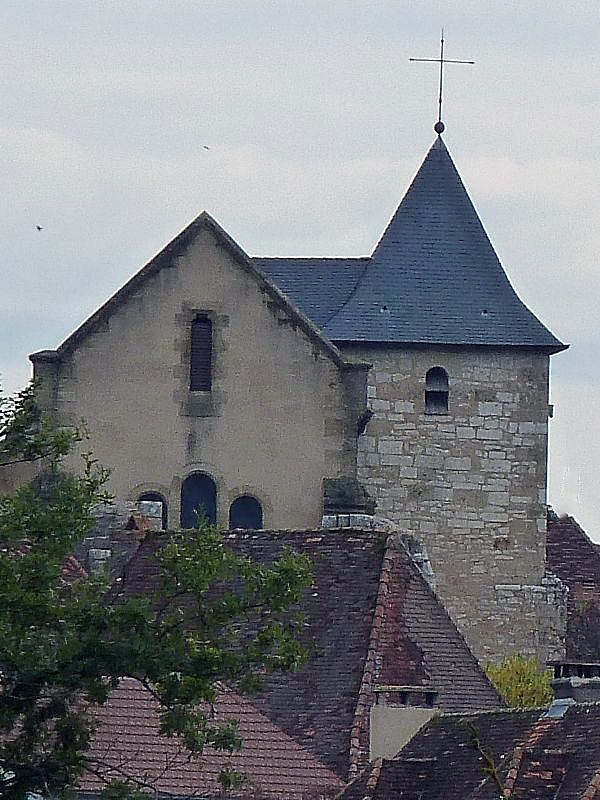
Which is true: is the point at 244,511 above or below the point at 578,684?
above

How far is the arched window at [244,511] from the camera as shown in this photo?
50.8 meters

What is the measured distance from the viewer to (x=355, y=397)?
50156mm

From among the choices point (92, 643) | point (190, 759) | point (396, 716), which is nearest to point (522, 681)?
point (396, 716)

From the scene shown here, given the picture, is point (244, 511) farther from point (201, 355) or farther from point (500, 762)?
point (500, 762)

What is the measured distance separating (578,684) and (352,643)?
2.45 m

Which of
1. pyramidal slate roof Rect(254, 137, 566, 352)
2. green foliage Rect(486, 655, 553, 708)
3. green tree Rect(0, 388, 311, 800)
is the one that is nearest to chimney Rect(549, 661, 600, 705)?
green tree Rect(0, 388, 311, 800)

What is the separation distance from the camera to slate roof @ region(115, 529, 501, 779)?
120 feet

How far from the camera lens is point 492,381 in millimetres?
54875

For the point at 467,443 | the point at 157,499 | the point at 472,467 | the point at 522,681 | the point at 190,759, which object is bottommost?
the point at 190,759

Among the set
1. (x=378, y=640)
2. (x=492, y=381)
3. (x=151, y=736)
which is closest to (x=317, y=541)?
(x=378, y=640)

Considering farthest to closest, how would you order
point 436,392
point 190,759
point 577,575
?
point 577,575
point 436,392
point 190,759

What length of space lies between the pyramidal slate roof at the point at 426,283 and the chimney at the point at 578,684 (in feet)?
56.2

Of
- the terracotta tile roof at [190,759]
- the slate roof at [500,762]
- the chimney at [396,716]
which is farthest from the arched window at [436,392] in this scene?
the terracotta tile roof at [190,759]

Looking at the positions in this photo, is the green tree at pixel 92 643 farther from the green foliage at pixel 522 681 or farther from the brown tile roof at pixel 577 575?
the brown tile roof at pixel 577 575
